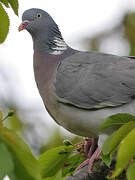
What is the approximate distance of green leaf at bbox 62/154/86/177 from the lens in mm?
3510

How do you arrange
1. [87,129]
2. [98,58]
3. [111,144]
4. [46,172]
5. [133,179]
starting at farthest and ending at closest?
[98,58]
[87,129]
[46,172]
[111,144]
[133,179]

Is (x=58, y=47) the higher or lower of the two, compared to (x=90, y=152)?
higher

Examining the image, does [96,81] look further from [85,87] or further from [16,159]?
[16,159]

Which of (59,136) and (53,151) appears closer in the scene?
(53,151)

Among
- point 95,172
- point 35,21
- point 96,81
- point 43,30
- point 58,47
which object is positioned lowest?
point 95,172

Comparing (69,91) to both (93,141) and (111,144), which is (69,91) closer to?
(93,141)

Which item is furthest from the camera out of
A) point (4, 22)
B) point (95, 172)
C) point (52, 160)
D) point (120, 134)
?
point (95, 172)

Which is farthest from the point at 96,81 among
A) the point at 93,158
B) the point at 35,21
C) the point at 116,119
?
the point at 116,119

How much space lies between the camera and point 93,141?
408cm

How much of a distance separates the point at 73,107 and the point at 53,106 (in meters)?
0.22

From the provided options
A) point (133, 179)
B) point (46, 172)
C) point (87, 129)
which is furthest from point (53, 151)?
point (133, 179)

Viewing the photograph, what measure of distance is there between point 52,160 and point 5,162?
4.22 ft

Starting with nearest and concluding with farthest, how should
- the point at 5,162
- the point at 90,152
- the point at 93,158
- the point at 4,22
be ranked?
the point at 5,162
the point at 4,22
the point at 93,158
the point at 90,152

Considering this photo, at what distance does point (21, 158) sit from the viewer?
2057 mm
